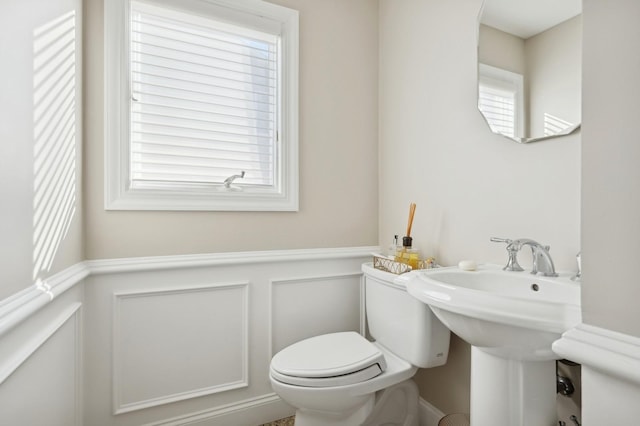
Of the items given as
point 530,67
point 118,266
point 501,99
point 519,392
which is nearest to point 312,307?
point 118,266

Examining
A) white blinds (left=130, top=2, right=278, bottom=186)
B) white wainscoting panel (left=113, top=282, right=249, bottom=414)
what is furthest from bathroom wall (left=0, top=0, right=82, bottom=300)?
white wainscoting panel (left=113, top=282, right=249, bottom=414)

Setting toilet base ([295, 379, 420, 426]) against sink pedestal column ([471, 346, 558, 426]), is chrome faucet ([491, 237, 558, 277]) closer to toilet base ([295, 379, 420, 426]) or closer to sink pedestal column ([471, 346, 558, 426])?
sink pedestal column ([471, 346, 558, 426])

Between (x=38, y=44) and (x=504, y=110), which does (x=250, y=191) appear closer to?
(x=38, y=44)

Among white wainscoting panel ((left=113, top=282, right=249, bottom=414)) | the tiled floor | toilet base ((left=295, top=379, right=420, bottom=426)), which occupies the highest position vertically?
white wainscoting panel ((left=113, top=282, right=249, bottom=414))

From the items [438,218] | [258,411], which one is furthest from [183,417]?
[438,218]

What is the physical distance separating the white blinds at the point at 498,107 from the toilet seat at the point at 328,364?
3.24 feet

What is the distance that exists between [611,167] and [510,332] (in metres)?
0.46

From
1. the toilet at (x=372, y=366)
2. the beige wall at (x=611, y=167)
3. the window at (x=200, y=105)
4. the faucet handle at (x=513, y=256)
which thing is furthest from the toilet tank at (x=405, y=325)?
the beige wall at (x=611, y=167)

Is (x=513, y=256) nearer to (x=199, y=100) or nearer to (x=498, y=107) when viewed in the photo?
(x=498, y=107)

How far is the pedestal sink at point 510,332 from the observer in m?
0.77

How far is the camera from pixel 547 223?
1188 millimetres

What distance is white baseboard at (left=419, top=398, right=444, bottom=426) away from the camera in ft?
5.27

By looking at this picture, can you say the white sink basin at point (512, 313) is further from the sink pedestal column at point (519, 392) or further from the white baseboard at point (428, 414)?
the white baseboard at point (428, 414)

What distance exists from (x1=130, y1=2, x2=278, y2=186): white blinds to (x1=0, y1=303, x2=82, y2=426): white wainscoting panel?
2.20 feet
